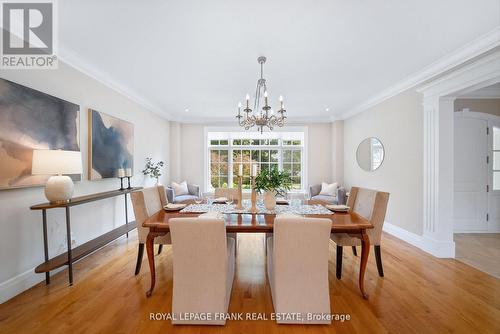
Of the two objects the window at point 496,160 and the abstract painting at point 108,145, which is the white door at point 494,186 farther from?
the abstract painting at point 108,145

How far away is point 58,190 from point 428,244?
451 cm

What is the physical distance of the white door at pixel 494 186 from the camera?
3652 mm

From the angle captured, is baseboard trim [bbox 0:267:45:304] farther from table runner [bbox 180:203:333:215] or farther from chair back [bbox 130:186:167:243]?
table runner [bbox 180:203:333:215]

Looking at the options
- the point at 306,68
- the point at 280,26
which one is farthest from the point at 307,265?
the point at 306,68

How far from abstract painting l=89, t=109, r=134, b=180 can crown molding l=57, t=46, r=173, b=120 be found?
1.60 ft

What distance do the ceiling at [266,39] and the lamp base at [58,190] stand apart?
1.46 meters

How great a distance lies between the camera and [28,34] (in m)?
2.06

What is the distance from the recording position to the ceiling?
1747mm

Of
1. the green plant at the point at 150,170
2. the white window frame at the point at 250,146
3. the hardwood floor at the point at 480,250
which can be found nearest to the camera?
the hardwood floor at the point at 480,250

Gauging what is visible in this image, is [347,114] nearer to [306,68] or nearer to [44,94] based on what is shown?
[306,68]

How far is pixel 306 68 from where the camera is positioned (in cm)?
285

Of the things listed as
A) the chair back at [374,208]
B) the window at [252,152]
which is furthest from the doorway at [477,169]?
the window at [252,152]

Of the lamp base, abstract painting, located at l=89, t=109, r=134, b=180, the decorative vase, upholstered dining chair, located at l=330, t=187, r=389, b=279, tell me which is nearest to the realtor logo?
abstract painting, located at l=89, t=109, r=134, b=180

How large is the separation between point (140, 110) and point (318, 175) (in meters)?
4.57
